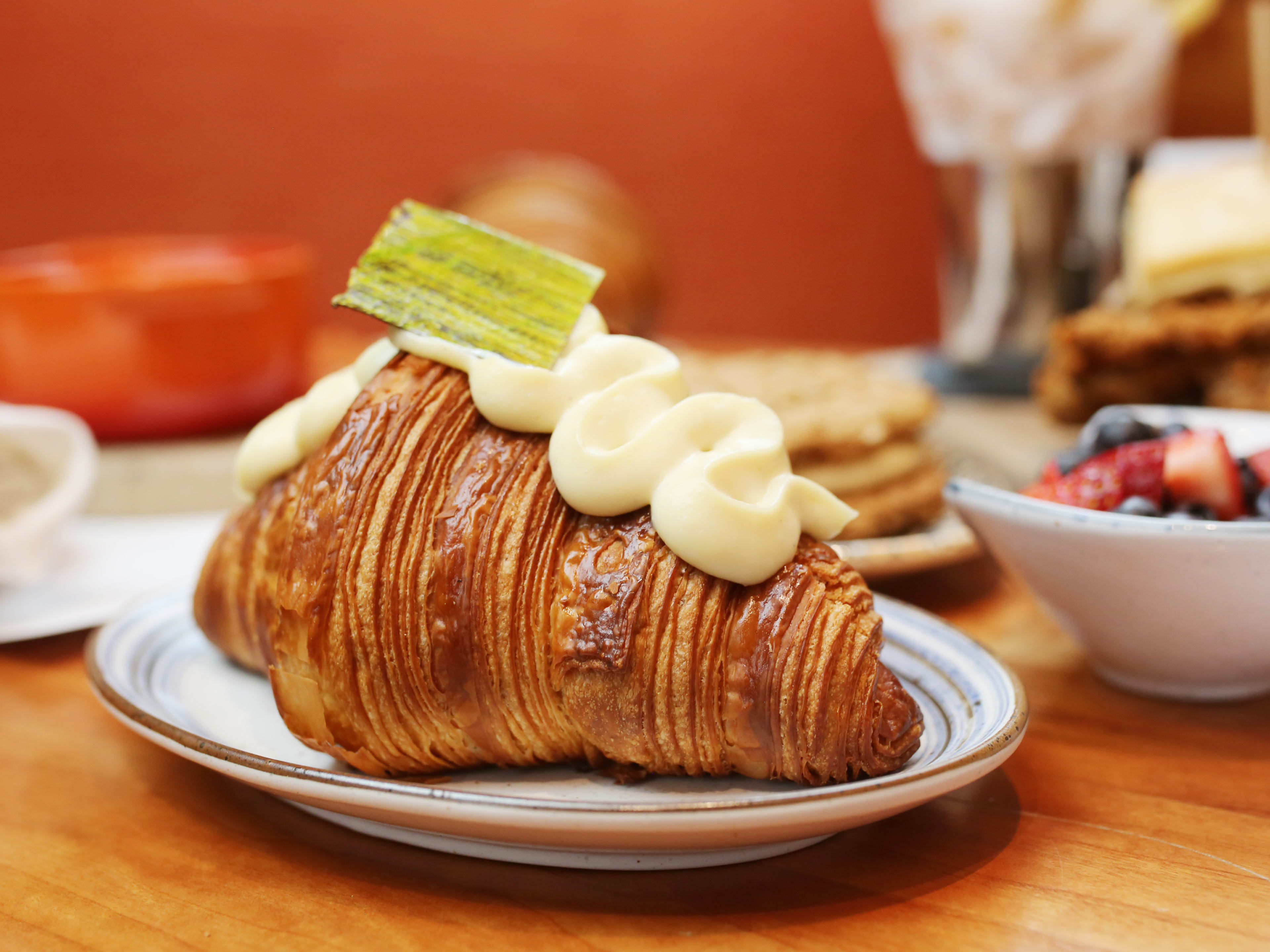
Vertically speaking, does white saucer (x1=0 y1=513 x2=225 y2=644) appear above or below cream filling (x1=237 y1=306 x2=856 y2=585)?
below

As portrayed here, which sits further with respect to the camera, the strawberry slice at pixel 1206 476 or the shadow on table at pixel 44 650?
the shadow on table at pixel 44 650

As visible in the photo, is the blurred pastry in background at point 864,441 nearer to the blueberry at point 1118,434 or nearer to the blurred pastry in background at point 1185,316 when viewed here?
the blueberry at point 1118,434

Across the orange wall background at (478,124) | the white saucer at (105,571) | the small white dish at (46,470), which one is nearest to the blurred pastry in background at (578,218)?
the orange wall background at (478,124)

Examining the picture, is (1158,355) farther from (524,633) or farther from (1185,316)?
(524,633)

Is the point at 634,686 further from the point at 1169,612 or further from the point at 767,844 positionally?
the point at 1169,612

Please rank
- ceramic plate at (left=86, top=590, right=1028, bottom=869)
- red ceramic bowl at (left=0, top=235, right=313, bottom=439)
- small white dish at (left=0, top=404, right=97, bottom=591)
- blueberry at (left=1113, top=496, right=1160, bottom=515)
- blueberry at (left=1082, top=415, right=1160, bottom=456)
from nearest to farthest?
1. ceramic plate at (left=86, top=590, right=1028, bottom=869)
2. blueberry at (left=1113, top=496, right=1160, bottom=515)
3. blueberry at (left=1082, top=415, right=1160, bottom=456)
4. small white dish at (left=0, top=404, right=97, bottom=591)
5. red ceramic bowl at (left=0, top=235, right=313, bottom=439)

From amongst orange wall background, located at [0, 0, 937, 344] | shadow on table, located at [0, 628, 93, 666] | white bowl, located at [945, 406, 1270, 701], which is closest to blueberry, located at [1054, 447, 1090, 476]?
white bowl, located at [945, 406, 1270, 701]

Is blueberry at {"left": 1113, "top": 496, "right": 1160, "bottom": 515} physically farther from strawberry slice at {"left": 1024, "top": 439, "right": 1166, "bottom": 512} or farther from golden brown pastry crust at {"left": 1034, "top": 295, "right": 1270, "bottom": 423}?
golden brown pastry crust at {"left": 1034, "top": 295, "right": 1270, "bottom": 423}
